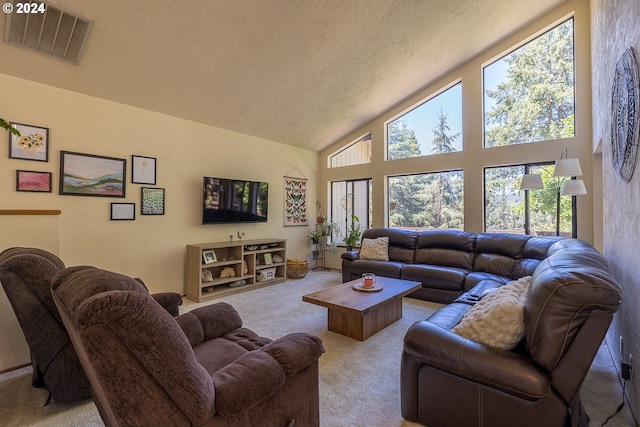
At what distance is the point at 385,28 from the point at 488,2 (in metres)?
1.28

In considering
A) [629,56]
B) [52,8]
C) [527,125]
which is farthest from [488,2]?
[52,8]

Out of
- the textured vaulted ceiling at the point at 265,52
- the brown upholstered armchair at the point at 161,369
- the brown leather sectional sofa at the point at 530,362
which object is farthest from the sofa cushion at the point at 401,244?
the brown upholstered armchair at the point at 161,369

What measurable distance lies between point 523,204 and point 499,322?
350 cm

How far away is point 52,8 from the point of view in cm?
235

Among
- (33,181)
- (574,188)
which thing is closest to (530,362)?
(574,188)

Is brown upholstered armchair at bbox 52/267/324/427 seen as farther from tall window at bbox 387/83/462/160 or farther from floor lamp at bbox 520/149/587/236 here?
tall window at bbox 387/83/462/160

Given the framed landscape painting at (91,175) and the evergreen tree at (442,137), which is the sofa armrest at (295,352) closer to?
the framed landscape painting at (91,175)

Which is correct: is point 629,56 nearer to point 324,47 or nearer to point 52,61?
point 324,47

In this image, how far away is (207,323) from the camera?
1843 millimetres

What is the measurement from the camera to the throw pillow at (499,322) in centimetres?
143

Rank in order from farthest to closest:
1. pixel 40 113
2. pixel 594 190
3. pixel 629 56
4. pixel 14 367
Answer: pixel 594 190 → pixel 40 113 → pixel 14 367 → pixel 629 56

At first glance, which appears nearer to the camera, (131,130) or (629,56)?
(629,56)

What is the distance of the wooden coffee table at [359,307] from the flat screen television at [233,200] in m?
2.30

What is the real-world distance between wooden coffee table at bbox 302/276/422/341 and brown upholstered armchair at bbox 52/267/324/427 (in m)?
1.28
